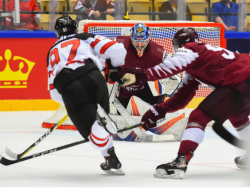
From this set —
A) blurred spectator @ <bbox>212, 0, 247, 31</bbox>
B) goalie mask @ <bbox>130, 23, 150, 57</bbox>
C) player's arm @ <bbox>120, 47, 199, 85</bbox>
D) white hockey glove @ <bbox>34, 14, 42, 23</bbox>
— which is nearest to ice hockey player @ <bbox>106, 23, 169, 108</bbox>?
goalie mask @ <bbox>130, 23, 150, 57</bbox>

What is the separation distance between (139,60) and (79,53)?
1.64 metres

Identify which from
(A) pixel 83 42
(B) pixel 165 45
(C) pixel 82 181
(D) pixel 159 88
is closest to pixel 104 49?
(A) pixel 83 42

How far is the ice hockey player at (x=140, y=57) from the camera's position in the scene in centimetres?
472

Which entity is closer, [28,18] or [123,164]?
[123,164]

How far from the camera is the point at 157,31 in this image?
18.3 feet

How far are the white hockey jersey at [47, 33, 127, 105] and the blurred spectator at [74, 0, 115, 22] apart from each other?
3.36m

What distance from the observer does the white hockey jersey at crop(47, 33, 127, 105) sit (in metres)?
3.18

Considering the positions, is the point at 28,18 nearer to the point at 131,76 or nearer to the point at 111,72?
the point at 111,72

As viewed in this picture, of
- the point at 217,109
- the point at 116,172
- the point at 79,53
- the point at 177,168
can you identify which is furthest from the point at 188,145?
the point at 79,53

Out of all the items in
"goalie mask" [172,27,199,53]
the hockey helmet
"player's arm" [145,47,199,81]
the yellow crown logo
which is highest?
the hockey helmet

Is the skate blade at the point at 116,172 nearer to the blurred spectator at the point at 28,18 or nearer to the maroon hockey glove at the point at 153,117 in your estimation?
the maroon hockey glove at the point at 153,117

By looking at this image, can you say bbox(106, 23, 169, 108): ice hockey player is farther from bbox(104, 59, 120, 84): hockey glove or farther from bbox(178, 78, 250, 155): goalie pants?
bbox(178, 78, 250, 155): goalie pants

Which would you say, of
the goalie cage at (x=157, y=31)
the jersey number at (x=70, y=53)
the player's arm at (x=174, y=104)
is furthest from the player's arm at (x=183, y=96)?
the goalie cage at (x=157, y=31)

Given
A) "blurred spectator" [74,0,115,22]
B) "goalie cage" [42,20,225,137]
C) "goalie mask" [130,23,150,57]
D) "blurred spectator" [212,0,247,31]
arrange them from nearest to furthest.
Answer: "goalie mask" [130,23,150,57] → "goalie cage" [42,20,225,137] → "blurred spectator" [74,0,115,22] → "blurred spectator" [212,0,247,31]
